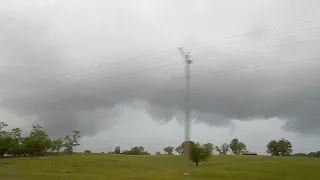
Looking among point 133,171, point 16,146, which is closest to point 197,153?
point 133,171

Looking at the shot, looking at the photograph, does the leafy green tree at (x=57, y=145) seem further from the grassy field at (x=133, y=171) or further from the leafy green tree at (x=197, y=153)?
the leafy green tree at (x=197, y=153)

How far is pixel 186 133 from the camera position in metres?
41.5

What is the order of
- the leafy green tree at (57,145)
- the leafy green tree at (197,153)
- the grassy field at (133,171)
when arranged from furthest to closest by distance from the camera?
the leafy green tree at (57,145) < the leafy green tree at (197,153) < the grassy field at (133,171)

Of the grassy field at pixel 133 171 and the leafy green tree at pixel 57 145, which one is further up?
the leafy green tree at pixel 57 145

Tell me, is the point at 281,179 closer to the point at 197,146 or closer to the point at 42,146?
the point at 197,146

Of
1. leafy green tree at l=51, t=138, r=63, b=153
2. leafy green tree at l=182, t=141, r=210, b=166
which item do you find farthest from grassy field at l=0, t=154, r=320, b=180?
leafy green tree at l=51, t=138, r=63, b=153

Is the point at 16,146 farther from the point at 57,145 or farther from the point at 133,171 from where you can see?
the point at 133,171

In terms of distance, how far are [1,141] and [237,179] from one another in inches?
4480

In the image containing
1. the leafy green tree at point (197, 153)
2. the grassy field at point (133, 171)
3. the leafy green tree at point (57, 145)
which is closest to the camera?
the grassy field at point (133, 171)

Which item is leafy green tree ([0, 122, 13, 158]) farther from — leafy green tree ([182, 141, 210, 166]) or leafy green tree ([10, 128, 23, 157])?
leafy green tree ([182, 141, 210, 166])

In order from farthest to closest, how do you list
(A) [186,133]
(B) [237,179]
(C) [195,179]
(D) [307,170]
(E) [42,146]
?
(E) [42,146], (D) [307,170], (B) [237,179], (C) [195,179], (A) [186,133]

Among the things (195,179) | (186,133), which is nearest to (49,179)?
(195,179)

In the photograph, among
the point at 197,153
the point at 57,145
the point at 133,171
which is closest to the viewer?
the point at 133,171

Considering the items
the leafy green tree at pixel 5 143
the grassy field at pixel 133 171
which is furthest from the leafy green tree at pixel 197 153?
the leafy green tree at pixel 5 143
